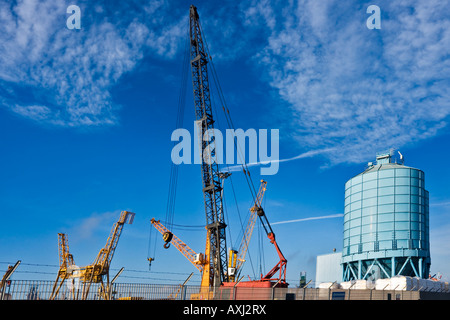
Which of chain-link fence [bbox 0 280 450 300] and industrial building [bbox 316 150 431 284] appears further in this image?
industrial building [bbox 316 150 431 284]

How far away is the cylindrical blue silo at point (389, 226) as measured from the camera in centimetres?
8456

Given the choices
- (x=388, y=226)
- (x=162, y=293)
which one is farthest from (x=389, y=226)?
(x=162, y=293)

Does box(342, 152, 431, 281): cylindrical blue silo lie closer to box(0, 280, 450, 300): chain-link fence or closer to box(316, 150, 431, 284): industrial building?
box(316, 150, 431, 284): industrial building

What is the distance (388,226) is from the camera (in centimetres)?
8706

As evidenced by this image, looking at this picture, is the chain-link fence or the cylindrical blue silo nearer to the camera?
the chain-link fence

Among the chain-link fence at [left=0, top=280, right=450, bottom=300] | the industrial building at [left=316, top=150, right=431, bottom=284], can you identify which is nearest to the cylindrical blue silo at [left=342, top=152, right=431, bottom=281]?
the industrial building at [left=316, top=150, right=431, bottom=284]

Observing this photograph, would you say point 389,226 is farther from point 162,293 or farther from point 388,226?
point 162,293

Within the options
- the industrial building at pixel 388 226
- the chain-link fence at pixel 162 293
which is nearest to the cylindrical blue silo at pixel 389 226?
the industrial building at pixel 388 226

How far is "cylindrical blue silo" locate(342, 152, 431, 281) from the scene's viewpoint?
84.6 meters

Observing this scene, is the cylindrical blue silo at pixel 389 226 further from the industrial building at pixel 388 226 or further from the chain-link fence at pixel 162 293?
the chain-link fence at pixel 162 293

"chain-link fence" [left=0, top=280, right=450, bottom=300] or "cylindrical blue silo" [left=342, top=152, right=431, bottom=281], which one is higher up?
"cylindrical blue silo" [left=342, top=152, right=431, bottom=281]
